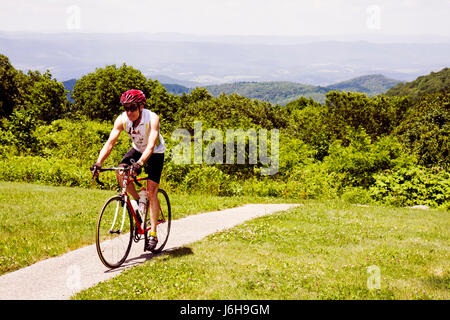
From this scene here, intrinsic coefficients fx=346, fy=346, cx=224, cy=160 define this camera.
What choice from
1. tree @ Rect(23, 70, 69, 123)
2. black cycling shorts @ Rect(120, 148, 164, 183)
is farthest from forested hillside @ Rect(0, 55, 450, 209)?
tree @ Rect(23, 70, 69, 123)

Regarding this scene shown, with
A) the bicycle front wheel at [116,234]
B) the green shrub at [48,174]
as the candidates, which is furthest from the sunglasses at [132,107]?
the green shrub at [48,174]

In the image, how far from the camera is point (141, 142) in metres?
5.58

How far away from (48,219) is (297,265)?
5.88m

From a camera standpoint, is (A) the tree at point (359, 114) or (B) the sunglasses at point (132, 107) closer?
(B) the sunglasses at point (132, 107)

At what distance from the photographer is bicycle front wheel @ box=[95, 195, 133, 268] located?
17.6ft

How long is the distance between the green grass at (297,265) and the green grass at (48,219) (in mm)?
1831

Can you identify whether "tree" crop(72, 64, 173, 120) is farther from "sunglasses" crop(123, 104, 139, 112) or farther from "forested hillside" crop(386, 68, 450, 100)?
"forested hillside" crop(386, 68, 450, 100)

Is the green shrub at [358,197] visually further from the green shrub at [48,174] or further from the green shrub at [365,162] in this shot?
the green shrub at [48,174]

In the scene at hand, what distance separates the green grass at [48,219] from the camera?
602cm

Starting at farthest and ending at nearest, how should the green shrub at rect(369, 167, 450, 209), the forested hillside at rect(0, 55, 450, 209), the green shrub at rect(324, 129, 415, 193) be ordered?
the green shrub at rect(324, 129, 415, 193) → the forested hillside at rect(0, 55, 450, 209) → the green shrub at rect(369, 167, 450, 209)

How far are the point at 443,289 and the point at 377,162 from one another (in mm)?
14802

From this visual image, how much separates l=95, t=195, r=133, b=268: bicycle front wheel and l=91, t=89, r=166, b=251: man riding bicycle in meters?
0.34

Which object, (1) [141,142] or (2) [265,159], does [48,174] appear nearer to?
(1) [141,142]
